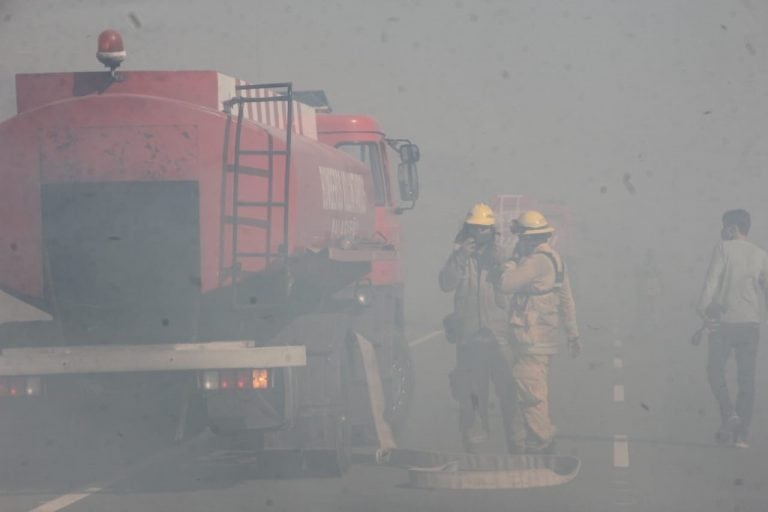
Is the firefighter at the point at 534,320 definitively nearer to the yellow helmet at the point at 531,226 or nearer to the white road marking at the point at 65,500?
the yellow helmet at the point at 531,226

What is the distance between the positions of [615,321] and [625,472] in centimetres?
2215

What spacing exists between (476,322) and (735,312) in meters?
2.33

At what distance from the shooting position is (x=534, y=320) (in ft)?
36.9

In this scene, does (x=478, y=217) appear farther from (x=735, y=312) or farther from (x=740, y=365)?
(x=740, y=365)

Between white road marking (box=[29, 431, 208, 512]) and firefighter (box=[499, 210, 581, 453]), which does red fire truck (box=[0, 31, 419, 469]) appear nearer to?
white road marking (box=[29, 431, 208, 512])

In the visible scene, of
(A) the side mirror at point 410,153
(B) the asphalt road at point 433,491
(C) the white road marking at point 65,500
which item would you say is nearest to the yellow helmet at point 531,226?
(B) the asphalt road at point 433,491

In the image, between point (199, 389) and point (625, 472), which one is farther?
point (625, 472)

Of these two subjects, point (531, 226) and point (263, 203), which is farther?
point (531, 226)

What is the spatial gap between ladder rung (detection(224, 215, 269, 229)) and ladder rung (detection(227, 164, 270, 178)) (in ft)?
1.07

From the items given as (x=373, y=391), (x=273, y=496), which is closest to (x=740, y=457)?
(x=373, y=391)

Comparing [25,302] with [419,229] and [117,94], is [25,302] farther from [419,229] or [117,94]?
[419,229]

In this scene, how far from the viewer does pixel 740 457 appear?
1151cm

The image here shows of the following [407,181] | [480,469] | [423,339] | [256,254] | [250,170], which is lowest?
[423,339]

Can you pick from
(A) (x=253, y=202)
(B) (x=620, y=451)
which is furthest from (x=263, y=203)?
(B) (x=620, y=451)
